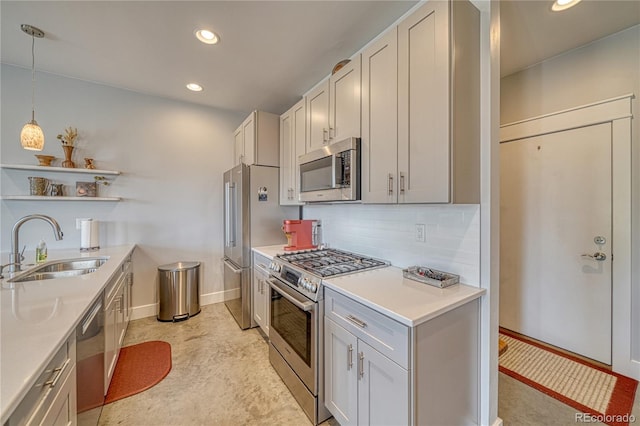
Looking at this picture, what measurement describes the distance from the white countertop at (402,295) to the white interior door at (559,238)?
1710 millimetres

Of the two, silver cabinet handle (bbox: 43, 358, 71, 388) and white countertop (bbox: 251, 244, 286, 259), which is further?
white countertop (bbox: 251, 244, 286, 259)

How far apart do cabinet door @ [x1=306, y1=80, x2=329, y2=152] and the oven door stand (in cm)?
134

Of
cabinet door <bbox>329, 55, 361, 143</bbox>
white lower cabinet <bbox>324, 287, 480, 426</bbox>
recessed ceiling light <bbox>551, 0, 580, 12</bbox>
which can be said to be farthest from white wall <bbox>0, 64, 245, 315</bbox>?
recessed ceiling light <bbox>551, 0, 580, 12</bbox>

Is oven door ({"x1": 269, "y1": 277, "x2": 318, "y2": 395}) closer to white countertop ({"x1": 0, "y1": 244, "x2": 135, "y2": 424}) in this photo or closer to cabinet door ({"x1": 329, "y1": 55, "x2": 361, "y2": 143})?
white countertop ({"x1": 0, "y1": 244, "x2": 135, "y2": 424})

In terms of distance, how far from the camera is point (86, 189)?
9.39 ft

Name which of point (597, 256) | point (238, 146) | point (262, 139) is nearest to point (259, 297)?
point (262, 139)

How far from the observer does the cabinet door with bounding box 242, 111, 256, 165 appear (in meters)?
3.01

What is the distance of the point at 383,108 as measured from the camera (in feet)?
5.54

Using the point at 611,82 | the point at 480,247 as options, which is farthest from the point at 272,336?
the point at 611,82

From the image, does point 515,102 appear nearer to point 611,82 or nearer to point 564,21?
point 611,82

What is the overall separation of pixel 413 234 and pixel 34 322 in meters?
2.16

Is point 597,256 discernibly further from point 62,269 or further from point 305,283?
point 62,269

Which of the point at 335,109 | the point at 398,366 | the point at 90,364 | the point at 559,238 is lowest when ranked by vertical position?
the point at 90,364

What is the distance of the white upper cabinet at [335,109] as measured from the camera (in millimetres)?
1928
